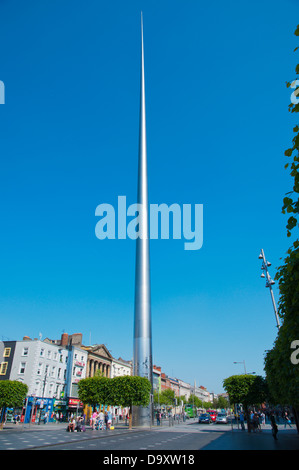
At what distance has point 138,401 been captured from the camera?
44.7 metres

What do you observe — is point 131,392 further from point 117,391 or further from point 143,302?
point 143,302

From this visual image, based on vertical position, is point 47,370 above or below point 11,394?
above

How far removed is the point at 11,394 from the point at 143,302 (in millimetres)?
23598

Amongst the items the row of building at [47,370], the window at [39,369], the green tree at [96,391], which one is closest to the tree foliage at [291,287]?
the green tree at [96,391]

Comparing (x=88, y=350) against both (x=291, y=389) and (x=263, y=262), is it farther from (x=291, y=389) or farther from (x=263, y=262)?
(x=291, y=389)

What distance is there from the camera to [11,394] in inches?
1497

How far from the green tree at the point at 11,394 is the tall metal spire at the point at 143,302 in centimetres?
1766

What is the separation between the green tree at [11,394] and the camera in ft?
124

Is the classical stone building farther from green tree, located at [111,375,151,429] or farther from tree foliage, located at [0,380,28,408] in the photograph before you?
tree foliage, located at [0,380,28,408]

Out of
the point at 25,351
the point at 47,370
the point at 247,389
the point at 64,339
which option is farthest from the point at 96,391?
the point at 64,339

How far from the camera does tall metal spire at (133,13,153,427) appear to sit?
49.5m

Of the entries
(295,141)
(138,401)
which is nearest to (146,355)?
(138,401)

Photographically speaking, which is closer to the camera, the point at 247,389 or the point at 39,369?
the point at 247,389
